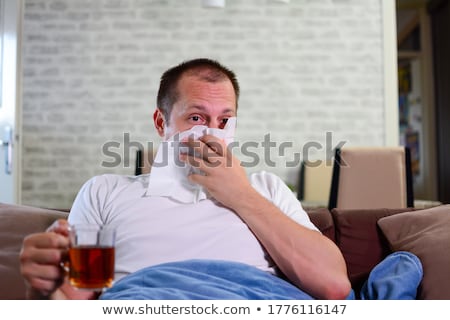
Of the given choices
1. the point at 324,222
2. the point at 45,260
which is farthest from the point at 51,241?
the point at 324,222

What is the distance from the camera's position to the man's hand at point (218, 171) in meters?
1.36

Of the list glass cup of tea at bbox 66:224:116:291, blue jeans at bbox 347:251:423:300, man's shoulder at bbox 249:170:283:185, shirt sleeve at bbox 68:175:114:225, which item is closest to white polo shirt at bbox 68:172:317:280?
shirt sleeve at bbox 68:175:114:225

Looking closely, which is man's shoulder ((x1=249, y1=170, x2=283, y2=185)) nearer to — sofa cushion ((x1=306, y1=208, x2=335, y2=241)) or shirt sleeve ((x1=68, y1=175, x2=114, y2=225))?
sofa cushion ((x1=306, y1=208, x2=335, y2=241))

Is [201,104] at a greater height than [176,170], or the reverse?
[201,104]

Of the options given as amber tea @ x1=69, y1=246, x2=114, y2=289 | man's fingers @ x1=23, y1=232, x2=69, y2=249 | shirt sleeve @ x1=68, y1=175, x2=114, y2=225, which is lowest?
amber tea @ x1=69, y1=246, x2=114, y2=289

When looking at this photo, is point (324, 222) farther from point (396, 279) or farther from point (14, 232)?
point (14, 232)

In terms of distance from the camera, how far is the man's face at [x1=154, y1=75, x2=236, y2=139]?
1533 millimetres

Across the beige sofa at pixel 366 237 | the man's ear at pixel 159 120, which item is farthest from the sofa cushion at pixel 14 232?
the man's ear at pixel 159 120

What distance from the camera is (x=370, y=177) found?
9.71ft

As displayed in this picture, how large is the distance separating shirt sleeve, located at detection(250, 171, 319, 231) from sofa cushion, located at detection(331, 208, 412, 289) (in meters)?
0.27

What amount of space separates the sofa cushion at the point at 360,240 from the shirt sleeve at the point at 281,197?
0.89 ft

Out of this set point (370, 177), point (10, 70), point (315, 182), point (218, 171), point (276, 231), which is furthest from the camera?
point (315, 182)

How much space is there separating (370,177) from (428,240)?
1.43 meters
